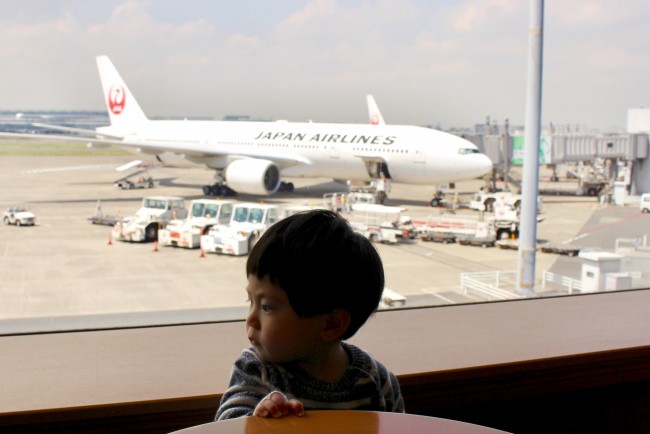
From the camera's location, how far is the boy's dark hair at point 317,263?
3.17ft

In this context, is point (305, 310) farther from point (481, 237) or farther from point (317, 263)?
point (481, 237)

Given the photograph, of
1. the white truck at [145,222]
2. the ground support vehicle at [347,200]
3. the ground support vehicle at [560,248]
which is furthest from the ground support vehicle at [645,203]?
the white truck at [145,222]

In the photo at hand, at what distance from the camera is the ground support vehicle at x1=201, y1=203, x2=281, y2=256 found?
484 cm

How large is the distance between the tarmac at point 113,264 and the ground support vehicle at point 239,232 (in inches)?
6.1

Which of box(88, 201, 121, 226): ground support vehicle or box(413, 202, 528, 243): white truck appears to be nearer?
box(88, 201, 121, 226): ground support vehicle

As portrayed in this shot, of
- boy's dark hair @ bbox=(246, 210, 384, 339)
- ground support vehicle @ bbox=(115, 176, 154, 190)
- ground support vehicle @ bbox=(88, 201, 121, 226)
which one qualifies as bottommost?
ground support vehicle @ bbox=(88, 201, 121, 226)

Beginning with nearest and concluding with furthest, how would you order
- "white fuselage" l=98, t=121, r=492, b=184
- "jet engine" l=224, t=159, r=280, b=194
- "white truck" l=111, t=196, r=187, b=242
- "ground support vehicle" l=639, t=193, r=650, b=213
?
"white truck" l=111, t=196, r=187, b=242
"ground support vehicle" l=639, t=193, r=650, b=213
"jet engine" l=224, t=159, r=280, b=194
"white fuselage" l=98, t=121, r=492, b=184

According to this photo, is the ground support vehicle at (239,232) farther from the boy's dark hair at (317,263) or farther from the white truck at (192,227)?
the boy's dark hair at (317,263)

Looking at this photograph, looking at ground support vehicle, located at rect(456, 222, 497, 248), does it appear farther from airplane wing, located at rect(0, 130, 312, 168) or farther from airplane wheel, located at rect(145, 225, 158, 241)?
airplane wing, located at rect(0, 130, 312, 168)

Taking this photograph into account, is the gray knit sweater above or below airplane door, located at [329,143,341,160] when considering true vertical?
below

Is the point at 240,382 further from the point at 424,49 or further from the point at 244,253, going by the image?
the point at 244,253

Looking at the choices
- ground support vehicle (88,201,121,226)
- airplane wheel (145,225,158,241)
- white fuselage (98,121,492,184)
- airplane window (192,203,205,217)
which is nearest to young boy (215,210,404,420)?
airplane wheel (145,225,158,241)

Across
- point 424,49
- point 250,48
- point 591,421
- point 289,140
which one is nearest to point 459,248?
point 424,49

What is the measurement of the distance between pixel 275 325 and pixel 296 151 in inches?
495
